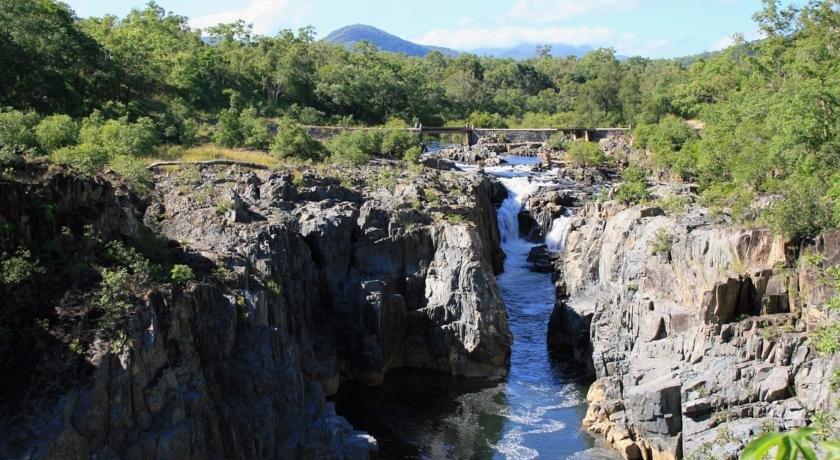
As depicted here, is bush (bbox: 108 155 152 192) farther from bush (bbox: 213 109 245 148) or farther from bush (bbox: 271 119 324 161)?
bush (bbox: 213 109 245 148)

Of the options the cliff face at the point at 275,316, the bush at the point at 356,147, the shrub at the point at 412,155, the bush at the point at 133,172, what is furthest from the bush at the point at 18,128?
the shrub at the point at 412,155

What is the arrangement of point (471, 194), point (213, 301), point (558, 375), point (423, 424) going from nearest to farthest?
point (213, 301) < point (423, 424) < point (558, 375) < point (471, 194)

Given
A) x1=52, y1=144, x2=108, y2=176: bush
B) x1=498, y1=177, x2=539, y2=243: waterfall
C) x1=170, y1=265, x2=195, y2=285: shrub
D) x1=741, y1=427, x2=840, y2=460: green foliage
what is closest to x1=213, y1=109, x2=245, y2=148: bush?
x1=52, y1=144, x2=108, y2=176: bush

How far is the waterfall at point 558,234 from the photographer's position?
58.6 m

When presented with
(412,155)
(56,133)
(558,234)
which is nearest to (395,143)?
(412,155)

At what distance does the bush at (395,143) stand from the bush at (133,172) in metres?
24.4

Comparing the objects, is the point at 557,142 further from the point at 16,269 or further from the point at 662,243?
the point at 16,269

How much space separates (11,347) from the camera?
69.9 feet

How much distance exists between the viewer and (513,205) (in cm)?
6419

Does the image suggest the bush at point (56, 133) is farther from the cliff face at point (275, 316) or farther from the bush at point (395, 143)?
the bush at point (395, 143)

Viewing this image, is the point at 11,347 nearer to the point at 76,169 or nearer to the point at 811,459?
the point at 76,169

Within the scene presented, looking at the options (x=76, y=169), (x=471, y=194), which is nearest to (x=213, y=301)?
(x=76, y=169)

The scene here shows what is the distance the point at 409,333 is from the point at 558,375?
7568 mm

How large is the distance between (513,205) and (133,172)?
3233cm
